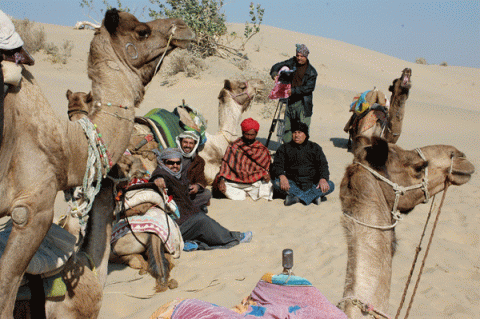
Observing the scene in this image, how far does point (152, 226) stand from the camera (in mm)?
4645

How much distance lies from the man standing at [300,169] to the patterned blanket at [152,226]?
2.96 metres

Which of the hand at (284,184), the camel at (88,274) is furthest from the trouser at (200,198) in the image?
the camel at (88,274)

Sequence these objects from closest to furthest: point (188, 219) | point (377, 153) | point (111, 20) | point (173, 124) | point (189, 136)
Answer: point (377, 153), point (111, 20), point (188, 219), point (189, 136), point (173, 124)

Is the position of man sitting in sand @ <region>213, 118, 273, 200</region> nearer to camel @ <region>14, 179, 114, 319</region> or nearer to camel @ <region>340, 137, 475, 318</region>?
camel @ <region>14, 179, 114, 319</region>

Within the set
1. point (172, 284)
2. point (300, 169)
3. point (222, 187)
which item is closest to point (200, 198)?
point (222, 187)

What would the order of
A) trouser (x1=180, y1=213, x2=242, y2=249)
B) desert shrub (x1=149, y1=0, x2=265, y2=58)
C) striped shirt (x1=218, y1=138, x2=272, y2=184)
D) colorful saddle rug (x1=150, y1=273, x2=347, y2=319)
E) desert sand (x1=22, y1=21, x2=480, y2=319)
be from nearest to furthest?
1. colorful saddle rug (x1=150, y1=273, x2=347, y2=319)
2. desert sand (x1=22, y1=21, x2=480, y2=319)
3. trouser (x1=180, y1=213, x2=242, y2=249)
4. striped shirt (x1=218, y1=138, x2=272, y2=184)
5. desert shrub (x1=149, y1=0, x2=265, y2=58)

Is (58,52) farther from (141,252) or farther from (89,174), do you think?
(89,174)

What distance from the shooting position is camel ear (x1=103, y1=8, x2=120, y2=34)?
2.53 metres

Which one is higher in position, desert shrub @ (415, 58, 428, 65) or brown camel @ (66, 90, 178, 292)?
desert shrub @ (415, 58, 428, 65)

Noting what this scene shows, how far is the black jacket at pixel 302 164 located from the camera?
7.55 m

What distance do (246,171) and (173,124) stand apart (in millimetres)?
1591

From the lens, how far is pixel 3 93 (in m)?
1.94

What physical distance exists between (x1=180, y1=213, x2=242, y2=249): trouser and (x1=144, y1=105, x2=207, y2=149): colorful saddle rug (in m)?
1.57

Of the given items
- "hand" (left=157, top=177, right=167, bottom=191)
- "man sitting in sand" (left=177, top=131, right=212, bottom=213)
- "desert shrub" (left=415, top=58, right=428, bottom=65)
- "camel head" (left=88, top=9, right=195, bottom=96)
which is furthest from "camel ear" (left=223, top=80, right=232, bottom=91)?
"desert shrub" (left=415, top=58, right=428, bottom=65)
